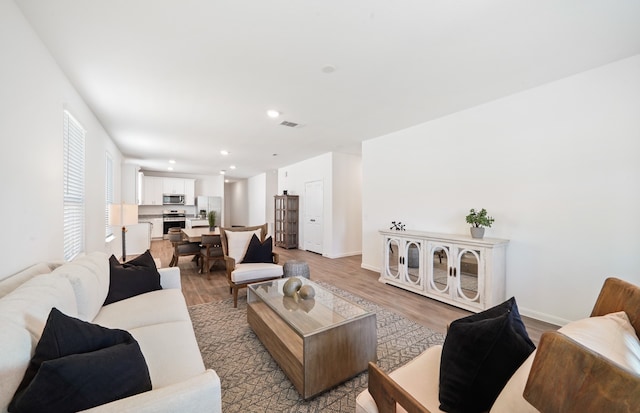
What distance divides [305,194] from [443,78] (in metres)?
5.03

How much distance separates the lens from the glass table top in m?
1.88

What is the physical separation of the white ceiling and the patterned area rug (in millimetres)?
2629

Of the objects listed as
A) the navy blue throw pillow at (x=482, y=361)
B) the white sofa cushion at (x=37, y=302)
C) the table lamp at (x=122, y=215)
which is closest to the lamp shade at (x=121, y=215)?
the table lamp at (x=122, y=215)

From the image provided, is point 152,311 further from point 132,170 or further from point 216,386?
point 132,170

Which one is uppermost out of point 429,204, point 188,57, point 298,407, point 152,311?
point 188,57

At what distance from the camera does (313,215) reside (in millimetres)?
6926

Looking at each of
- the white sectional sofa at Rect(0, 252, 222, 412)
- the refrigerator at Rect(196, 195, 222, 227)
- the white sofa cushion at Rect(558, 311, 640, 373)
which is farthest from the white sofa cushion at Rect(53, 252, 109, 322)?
the refrigerator at Rect(196, 195, 222, 227)

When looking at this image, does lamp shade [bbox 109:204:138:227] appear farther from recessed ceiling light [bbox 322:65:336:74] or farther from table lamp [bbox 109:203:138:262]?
recessed ceiling light [bbox 322:65:336:74]

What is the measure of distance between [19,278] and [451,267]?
13.1 ft

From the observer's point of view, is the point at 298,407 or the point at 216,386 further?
the point at 298,407

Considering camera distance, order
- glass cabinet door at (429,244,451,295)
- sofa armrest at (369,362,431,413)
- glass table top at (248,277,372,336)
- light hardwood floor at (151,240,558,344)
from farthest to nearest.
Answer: glass cabinet door at (429,244,451,295) < light hardwood floor at (151,240,558,344) < glass table top at (248,277,372,336) < sofa armrest at (369,362,431,413)

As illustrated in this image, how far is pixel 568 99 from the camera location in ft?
8.82

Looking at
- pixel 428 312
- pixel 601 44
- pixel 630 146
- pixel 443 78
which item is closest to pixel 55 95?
pixel 443 78

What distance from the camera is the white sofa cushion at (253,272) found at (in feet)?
10.4
